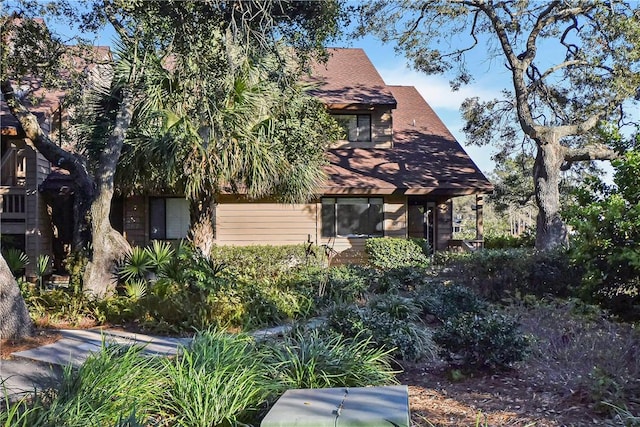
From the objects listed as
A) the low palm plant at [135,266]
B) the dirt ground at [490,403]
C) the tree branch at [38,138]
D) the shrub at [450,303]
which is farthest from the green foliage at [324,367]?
the tree branch at [38,138]

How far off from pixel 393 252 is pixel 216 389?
12041mm

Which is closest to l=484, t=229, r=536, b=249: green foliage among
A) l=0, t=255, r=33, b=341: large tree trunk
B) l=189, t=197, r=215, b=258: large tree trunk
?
l=189, t=197, r=215, b=258: large tree trunk

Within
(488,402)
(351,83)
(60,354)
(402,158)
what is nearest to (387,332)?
(488,402)

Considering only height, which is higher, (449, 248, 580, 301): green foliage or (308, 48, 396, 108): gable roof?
(308, 48, 396, 108): gable roof

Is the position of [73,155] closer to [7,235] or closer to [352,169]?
[7,235]

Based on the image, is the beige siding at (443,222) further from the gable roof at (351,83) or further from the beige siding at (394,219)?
the gable roof at (351,83)

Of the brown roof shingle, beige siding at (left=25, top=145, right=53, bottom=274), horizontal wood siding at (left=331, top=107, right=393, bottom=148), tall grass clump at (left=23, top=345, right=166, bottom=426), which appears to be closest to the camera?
tall grass clump at (left=23, top=345, right=166, bottom=426)

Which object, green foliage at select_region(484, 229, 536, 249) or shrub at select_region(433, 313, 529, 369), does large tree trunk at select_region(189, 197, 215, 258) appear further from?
green foliage at select_region(484, 229, 536, 249)

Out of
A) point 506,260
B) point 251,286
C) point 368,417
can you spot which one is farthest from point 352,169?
point 368,417

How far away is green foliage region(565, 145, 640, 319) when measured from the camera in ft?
19.9

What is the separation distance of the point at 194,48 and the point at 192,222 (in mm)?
5117

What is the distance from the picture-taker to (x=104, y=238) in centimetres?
985

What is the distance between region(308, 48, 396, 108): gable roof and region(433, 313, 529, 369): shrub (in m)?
11.8

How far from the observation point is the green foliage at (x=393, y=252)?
15.5 metres
